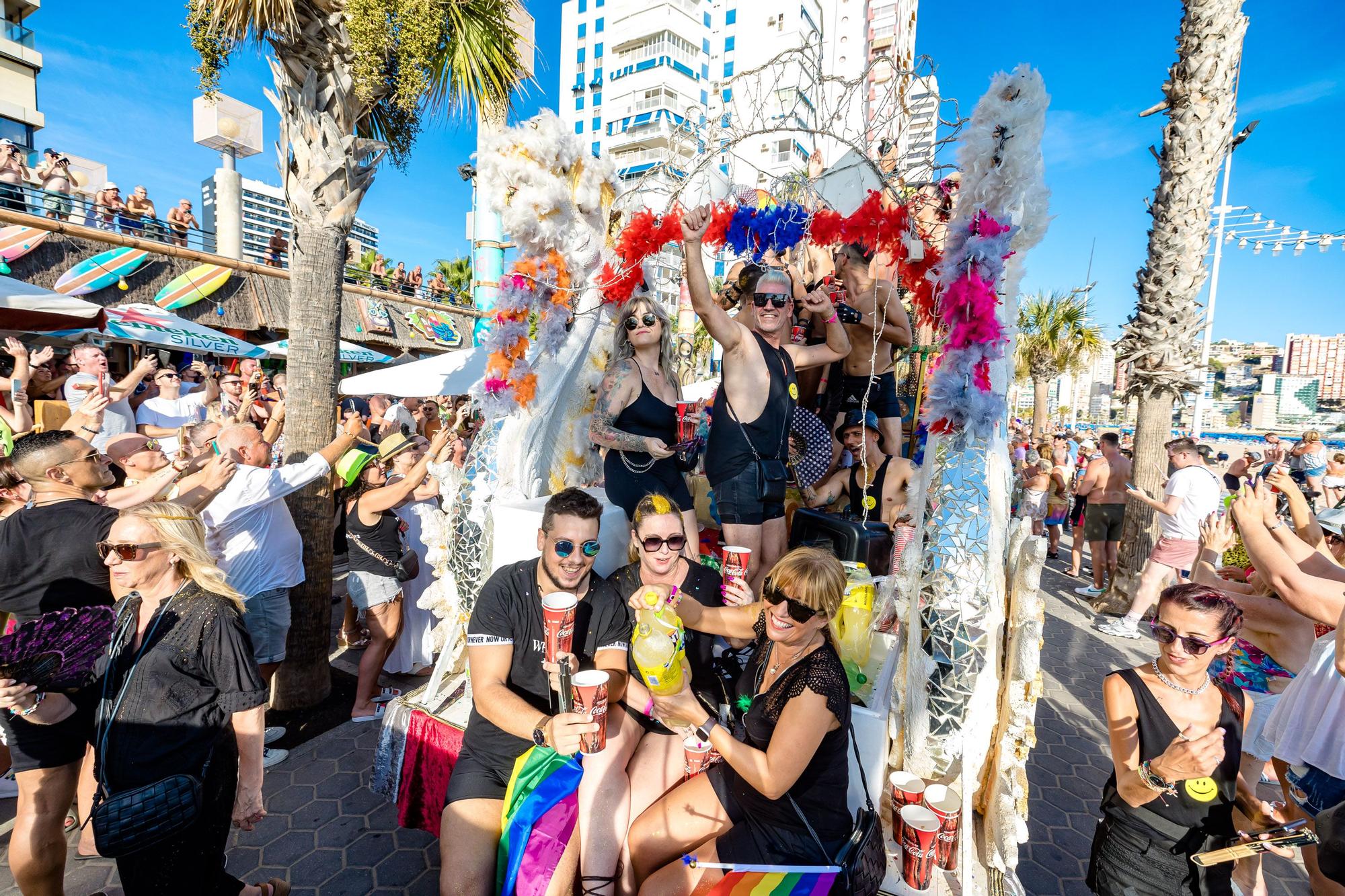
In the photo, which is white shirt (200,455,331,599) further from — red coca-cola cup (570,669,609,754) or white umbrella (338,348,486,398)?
white umbrella (338,348,486,398)

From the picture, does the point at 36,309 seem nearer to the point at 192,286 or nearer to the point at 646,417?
the point at 646,417

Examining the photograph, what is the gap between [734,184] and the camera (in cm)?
645

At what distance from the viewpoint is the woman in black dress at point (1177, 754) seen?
2.21 m

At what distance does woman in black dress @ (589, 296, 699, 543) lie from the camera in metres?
3.56

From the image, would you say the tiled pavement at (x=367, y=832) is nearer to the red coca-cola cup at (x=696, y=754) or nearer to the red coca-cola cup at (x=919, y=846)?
the red coca-cola cup at (x=919, y=846)

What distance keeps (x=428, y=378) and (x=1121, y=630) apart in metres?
8.79

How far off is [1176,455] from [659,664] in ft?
21.2

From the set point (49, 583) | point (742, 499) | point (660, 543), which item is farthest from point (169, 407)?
point (660, 543)

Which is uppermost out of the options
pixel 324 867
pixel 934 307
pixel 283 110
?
pixel 283 110

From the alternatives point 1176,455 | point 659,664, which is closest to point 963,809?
point 659,664

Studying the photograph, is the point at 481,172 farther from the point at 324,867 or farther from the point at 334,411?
the point at 324,867

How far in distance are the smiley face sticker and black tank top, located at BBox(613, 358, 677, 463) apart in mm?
2629

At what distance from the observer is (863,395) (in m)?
5.00

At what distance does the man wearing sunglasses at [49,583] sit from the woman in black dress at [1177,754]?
4153mm
